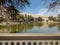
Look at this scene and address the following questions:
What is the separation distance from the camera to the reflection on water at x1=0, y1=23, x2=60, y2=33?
8.32 feet

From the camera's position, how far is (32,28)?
2.55 metres

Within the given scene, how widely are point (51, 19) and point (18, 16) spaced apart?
0.61 m

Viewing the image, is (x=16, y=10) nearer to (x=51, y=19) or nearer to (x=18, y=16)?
(x=18, y=16)

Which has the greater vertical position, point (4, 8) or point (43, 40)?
point (4, 8)

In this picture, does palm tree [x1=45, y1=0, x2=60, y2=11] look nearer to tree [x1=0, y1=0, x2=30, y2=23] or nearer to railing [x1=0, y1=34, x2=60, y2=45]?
tree [x1=0, y1=0, x2=30, y2=23]

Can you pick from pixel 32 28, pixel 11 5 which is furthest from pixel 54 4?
pixel 11 5

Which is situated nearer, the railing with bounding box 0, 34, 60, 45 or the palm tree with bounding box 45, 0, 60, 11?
the railing with bounding box 0, 34, 60, 45

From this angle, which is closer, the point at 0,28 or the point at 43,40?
the point at 43,40

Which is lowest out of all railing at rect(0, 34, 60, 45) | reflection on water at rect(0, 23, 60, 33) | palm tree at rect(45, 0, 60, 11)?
railing at rect(0, 34, 60, 45)

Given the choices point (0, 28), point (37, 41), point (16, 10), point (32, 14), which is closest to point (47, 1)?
point (32, 14)

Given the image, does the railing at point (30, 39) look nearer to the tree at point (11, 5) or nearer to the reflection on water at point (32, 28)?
the reflection on water at point (32, 28)

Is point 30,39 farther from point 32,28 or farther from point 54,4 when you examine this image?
Answer: point 54,4

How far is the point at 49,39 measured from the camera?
2320mm

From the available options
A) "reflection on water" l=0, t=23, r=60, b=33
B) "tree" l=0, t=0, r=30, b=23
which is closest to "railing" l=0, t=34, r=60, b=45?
"reflection on water" l=0, t=23, r=60, b=33
